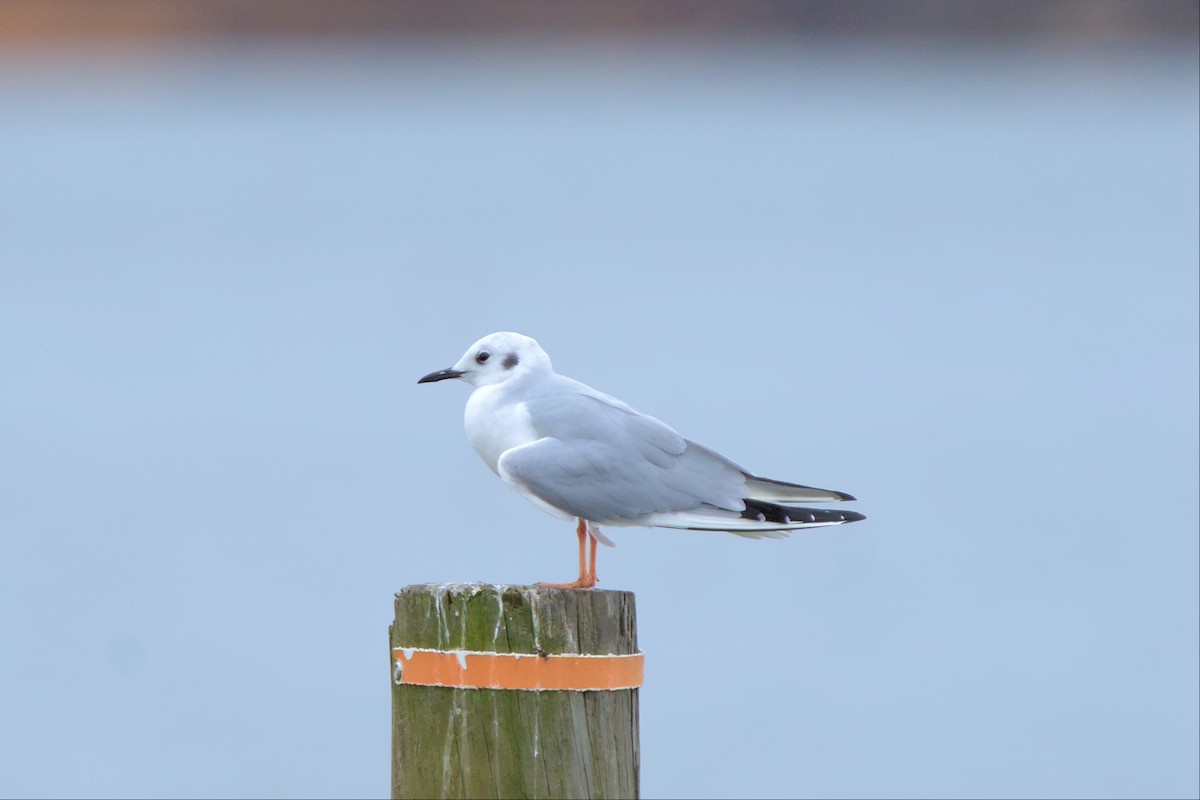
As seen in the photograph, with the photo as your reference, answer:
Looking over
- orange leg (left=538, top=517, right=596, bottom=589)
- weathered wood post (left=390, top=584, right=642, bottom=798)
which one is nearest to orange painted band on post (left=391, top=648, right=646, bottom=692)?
weathered wood post (left=390, top=584, right=642, bottom=798)

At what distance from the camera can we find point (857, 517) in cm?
311

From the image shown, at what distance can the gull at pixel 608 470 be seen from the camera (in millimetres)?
3113

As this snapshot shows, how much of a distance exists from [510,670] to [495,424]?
86 cm

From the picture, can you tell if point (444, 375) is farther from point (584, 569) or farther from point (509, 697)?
point (509, 697)

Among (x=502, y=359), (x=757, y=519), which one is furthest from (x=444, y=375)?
(x=757, y=519)

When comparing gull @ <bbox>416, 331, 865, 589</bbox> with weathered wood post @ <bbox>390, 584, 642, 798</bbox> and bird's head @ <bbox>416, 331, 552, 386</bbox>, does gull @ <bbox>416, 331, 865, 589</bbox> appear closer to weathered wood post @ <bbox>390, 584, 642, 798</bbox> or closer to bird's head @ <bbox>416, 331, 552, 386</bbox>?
bird's head @ <bbox>416, 331, 552, 386</bbox>

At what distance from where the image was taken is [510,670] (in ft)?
8.11

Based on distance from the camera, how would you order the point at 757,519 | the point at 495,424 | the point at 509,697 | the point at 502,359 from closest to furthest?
the point at 509,697 < the point at 757,519 < the point at 495,424 < the point at 502,359

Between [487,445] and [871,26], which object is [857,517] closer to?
[487,445]

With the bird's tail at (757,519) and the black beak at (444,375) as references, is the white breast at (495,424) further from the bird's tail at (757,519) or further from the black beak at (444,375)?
the bird's tail at (757,519)

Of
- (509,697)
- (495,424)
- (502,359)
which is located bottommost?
(509,697)

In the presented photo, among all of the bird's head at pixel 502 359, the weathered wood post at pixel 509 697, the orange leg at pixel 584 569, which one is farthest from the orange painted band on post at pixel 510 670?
the bird's head at pixel 502 359

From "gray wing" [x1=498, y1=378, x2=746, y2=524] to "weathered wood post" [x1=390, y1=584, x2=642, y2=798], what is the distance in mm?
570

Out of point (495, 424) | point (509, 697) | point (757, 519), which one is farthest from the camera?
point (495, 424)
